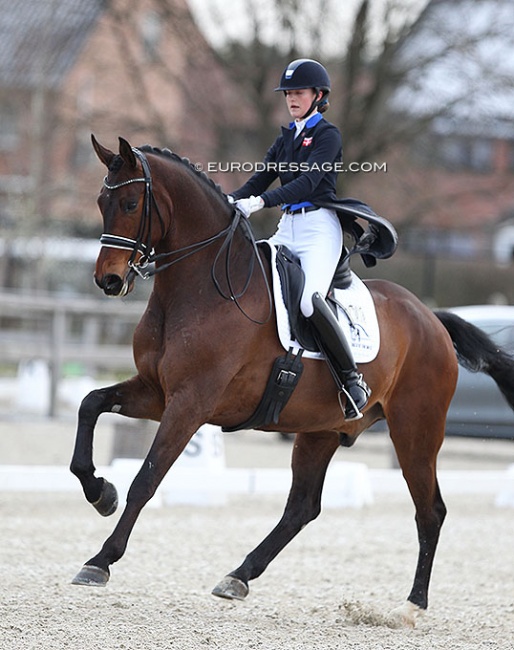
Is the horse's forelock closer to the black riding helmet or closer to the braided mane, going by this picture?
the braided mane

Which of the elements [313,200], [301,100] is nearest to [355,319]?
[313,200]

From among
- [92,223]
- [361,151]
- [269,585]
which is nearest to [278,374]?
[269,585]

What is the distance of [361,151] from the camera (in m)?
20.4

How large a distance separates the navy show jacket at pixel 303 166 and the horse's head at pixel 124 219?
0.67 metres

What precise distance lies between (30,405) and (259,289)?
33.8ft

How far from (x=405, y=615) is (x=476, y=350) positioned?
183 cm

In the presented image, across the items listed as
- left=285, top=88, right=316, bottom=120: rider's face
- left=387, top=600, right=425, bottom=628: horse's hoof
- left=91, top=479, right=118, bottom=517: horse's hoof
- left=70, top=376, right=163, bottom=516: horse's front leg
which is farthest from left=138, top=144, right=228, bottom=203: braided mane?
left=387, top=600, right=425, bottom=628: horse's hoof

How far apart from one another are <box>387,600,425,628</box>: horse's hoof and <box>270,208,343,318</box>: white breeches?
1645 mm

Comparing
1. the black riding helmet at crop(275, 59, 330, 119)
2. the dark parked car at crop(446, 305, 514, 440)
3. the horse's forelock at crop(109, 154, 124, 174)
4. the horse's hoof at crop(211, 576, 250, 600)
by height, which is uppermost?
the black riding helmet at crop(275, 59, 330, 119)

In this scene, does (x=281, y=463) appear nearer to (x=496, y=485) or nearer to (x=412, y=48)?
(x=496, y=485)

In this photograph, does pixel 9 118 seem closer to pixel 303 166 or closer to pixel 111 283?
pixel 303 166

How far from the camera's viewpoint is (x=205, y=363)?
207 inches

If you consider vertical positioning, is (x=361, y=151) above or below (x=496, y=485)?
above

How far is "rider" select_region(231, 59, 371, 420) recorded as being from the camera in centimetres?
559
